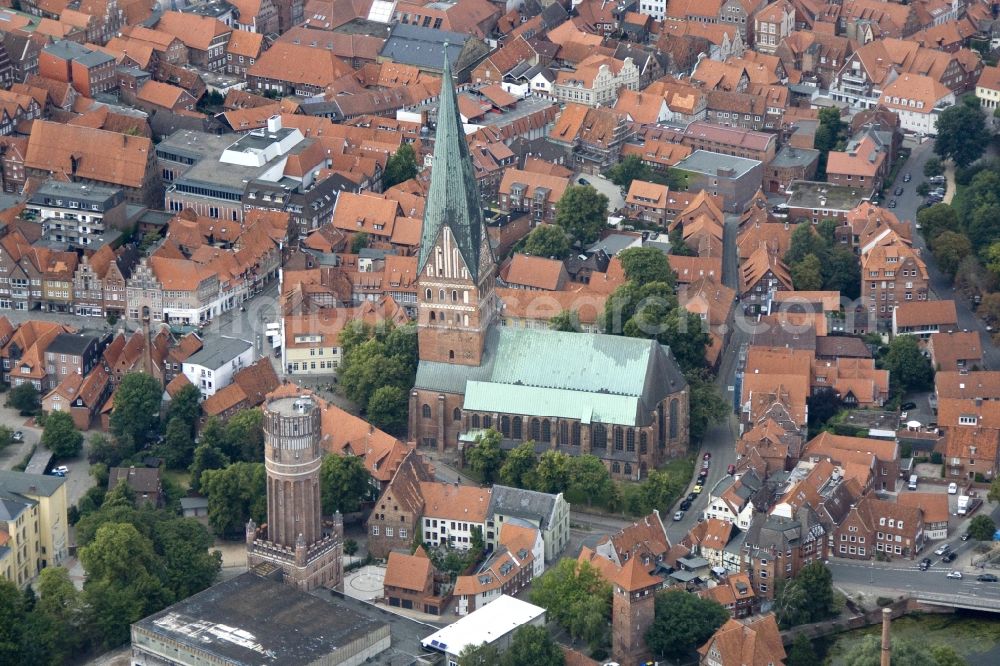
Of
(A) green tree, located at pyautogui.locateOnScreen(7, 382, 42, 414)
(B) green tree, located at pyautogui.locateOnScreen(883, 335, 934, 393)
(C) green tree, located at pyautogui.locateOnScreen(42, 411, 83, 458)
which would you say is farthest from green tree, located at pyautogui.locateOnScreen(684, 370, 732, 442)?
(A) green tree, located at pyautogui.locateOnScreen(7, 382, 42, 414)

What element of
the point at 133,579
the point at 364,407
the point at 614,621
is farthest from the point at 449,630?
the point at 364,407

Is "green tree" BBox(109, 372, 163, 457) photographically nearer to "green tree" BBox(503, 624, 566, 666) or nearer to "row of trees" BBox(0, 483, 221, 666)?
"row of trees" BBox(0, 483, 221, 666)

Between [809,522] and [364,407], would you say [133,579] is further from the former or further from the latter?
[809,522]

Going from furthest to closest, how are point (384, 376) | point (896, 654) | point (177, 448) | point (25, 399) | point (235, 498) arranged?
1. point (25, 399)
2. point (384, 376)
3. point (177, 448)
4. point (235, 498)
5. point (896, 654)

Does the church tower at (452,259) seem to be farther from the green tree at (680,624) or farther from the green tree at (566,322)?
the green tree at (680,624)

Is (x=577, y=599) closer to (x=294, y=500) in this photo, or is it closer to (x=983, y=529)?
(x=294, y=500)

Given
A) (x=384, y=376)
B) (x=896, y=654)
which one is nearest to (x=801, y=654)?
(x=896, y=654)
